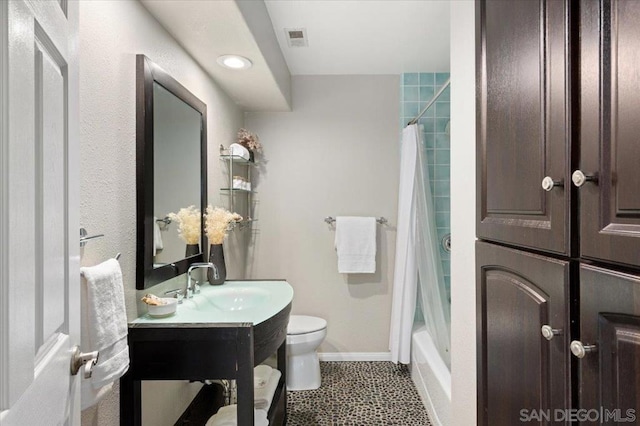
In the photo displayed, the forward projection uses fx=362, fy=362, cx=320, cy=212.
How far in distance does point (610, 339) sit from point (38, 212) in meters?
1.02

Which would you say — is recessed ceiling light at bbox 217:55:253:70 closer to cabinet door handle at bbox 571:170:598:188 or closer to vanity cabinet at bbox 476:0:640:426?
vanity cabinet at bbox 476:0:640:426

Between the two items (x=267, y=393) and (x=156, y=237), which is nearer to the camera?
(x=156, y=237)

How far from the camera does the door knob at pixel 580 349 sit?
64cm

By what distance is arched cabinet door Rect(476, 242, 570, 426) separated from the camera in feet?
2.42

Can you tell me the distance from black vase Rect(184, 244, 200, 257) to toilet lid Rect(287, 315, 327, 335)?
0.91 m

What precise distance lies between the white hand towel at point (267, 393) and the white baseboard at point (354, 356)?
104 centimetres

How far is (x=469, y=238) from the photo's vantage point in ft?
4.21

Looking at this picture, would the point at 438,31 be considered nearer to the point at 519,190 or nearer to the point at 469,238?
the point at 469,238

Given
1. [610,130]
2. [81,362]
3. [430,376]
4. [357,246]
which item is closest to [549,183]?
[610,130]

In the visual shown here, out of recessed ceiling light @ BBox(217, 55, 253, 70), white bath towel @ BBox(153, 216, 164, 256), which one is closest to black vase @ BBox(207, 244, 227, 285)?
white bath towel @ BBox(153, 216, 164, 256)

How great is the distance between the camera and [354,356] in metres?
3.14

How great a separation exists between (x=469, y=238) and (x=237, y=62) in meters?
1.62

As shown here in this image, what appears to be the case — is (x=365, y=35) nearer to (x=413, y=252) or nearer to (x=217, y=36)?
(x=217, y=36)

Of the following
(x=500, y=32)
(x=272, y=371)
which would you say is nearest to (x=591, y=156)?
(x=500, y=32)
